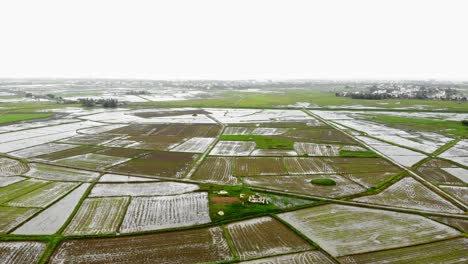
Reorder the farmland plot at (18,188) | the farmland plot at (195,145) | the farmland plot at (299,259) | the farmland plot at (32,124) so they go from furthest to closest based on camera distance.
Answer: the farmland plot at (32,124) < the farmland plot at (195,145) < the farmland plot at (18,188) < the farmland plot at (299,259)

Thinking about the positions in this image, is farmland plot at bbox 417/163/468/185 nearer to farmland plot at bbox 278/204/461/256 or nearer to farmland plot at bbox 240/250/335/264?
farmland plot at bbox 278/204/461/256

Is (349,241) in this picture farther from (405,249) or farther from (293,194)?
(293,194)

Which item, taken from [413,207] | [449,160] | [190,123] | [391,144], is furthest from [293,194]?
[190,123]

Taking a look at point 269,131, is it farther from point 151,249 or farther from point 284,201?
point 151,249

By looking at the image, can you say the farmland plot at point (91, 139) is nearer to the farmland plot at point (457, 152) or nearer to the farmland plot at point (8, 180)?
the farmland plot at point (8, 180)

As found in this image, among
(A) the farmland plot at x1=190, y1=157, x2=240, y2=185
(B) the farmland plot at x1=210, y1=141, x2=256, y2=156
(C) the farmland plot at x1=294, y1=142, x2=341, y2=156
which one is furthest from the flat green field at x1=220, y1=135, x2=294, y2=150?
(A) the farmland plot at x1=190, y1=157, x2=240, y2=185

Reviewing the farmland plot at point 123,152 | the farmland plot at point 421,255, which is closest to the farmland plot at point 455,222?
the farmland plot at point 421,255
